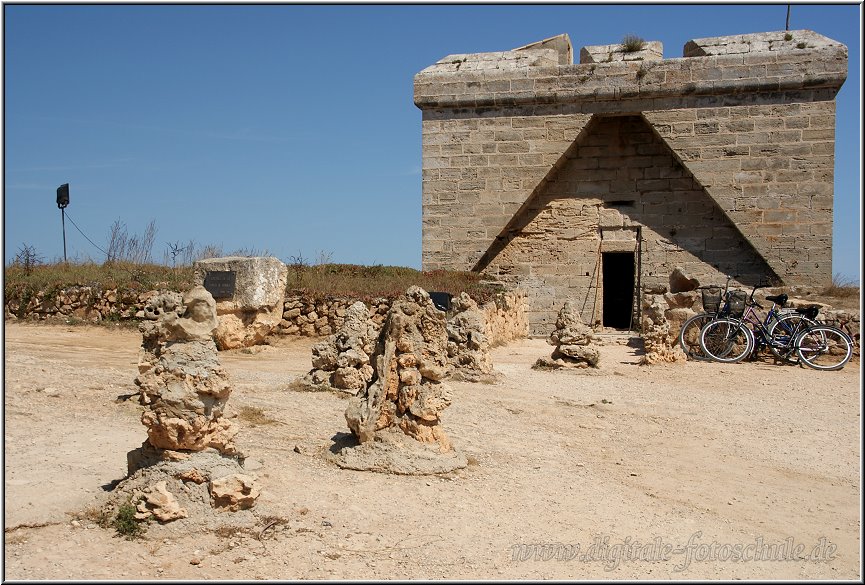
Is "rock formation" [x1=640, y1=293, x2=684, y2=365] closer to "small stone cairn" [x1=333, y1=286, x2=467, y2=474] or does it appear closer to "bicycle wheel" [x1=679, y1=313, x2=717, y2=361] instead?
"bicycle wheel" [x1=679, y1=313, x2=717, y2=361]

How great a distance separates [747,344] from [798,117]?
6.32m

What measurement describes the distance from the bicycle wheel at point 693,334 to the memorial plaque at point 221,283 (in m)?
7.16

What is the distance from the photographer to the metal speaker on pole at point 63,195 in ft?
50.5

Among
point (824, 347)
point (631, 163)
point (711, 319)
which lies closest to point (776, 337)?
point (824, 347)

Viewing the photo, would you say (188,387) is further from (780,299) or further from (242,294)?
(780,299)

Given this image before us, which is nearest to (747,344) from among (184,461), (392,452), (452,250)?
(452,250)

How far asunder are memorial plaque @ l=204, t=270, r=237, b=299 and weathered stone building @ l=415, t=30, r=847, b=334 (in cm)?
737

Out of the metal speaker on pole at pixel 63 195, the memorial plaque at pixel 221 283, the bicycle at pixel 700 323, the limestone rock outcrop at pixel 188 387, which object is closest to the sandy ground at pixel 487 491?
the limestone rock outcrop at pixel 188 387

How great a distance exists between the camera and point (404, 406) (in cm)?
559

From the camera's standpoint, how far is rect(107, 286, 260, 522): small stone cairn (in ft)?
13.7

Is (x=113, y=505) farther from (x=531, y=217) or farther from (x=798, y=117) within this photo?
(x=798, y=117)

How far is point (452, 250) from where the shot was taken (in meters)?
17.5

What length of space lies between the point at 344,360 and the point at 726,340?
6.96 m

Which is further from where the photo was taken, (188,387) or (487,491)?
(487,491)
